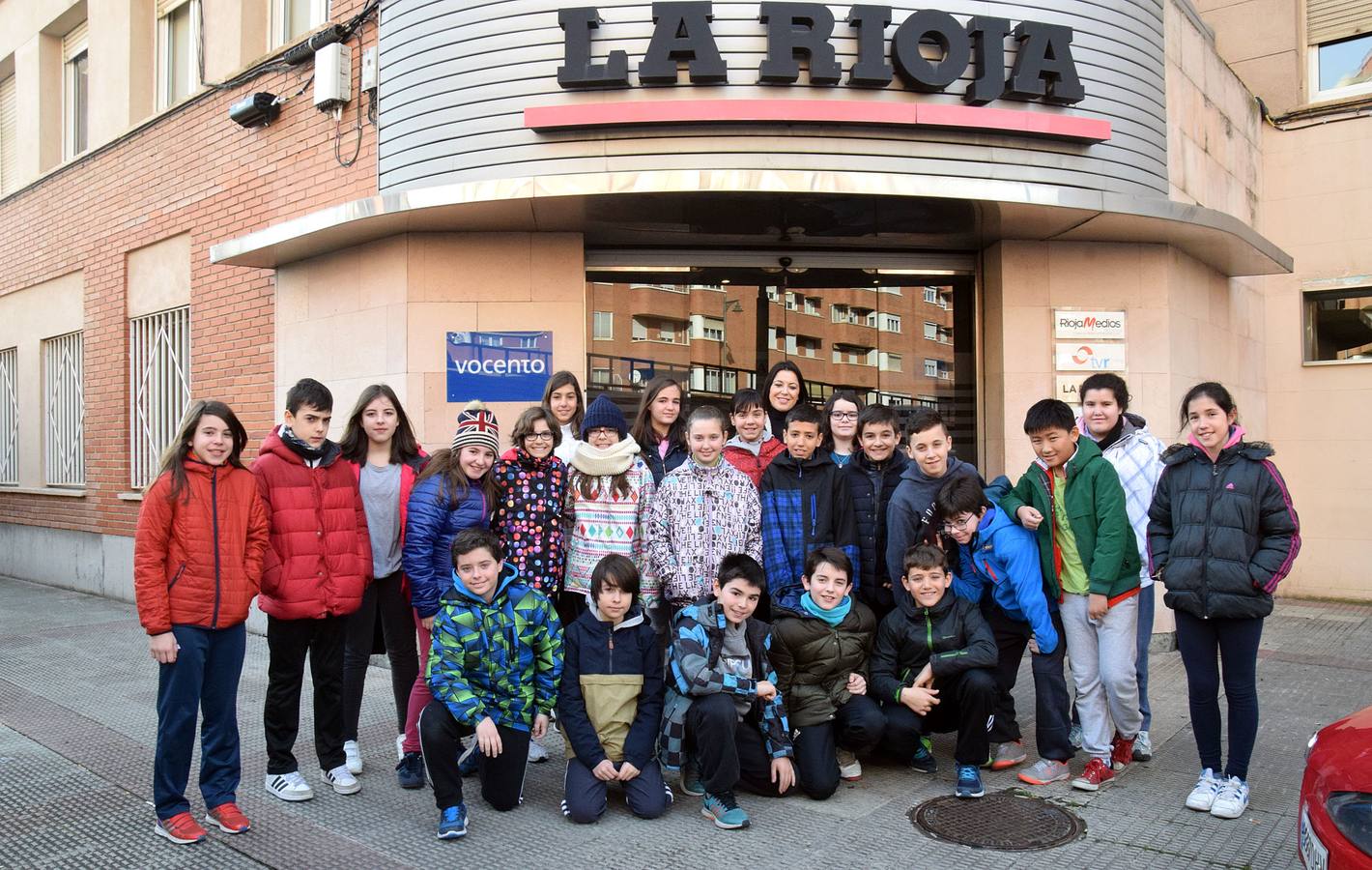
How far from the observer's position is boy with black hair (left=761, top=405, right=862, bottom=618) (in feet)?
16.4

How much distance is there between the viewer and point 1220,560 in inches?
166

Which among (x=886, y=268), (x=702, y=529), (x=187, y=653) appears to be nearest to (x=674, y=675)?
(x=702, y=529)

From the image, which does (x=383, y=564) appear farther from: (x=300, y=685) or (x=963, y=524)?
(x=963, y=524)

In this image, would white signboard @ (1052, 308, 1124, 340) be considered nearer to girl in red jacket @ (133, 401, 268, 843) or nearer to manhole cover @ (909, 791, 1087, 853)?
manhole cover @ (909, 791, 1087, 853)

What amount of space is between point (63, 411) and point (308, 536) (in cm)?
1038

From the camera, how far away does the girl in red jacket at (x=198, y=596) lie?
158 inches

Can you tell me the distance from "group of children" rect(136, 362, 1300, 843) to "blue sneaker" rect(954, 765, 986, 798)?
2 centimetres

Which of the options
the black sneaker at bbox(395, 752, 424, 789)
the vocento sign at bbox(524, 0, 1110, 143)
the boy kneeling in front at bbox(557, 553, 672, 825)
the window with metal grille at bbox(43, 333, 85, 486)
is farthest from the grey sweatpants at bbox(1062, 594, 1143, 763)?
the window with metal grille at bbox(43, 333, 85, 486)

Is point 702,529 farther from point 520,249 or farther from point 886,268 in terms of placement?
point 886,268

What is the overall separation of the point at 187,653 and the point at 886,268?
20.0 feet

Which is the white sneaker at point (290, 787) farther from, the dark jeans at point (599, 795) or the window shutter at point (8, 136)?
the window shutter at point (8, 136)

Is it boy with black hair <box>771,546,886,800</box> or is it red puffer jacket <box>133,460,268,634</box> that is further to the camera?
boy with black hair <box>771,546,886,800</box>

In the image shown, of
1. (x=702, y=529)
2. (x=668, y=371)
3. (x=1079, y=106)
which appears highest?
(x=1079, y=106)

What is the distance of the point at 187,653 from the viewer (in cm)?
406
